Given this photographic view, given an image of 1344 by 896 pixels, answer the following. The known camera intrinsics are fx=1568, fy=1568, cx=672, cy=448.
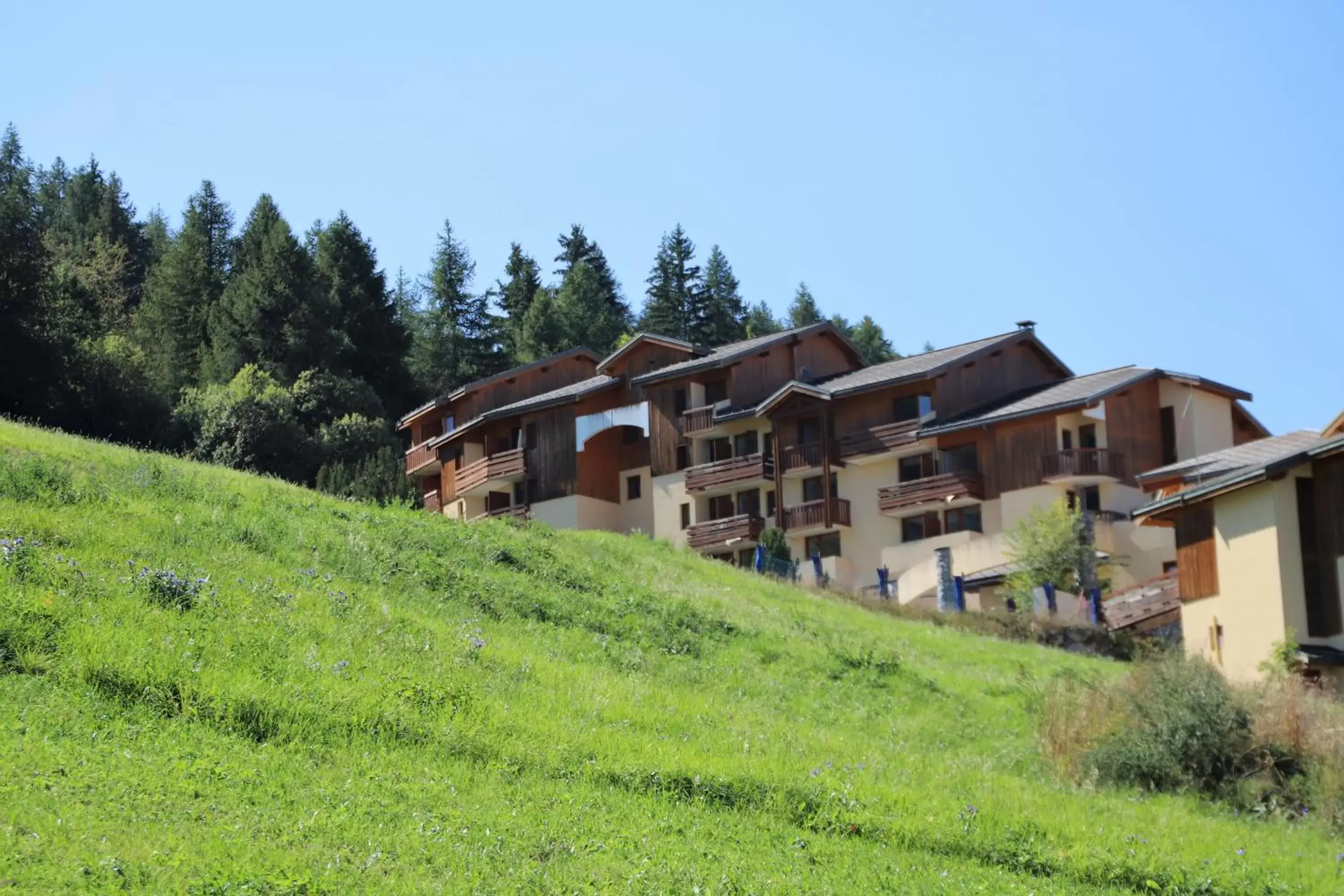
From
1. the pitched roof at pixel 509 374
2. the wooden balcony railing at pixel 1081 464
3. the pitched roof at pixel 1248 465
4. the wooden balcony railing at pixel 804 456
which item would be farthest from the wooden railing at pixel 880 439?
the pitched roof at pixel 509 374

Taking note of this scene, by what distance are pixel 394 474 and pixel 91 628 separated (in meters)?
53.9

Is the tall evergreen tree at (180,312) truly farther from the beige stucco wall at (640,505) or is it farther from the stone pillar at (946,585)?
the stone pillar at (946,585)

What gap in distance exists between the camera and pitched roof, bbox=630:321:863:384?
62.9m

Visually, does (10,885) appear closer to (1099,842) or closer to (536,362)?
Answer: (1099,842)

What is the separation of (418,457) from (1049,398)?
107 feet

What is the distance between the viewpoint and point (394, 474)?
68750mm

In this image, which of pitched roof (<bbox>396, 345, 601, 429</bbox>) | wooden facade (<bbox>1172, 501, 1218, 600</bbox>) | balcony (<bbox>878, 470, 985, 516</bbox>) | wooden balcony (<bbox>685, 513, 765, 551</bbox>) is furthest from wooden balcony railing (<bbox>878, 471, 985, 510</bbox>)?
wooden facade (<bbox>1172, 501, 1218, 600</bbox>)

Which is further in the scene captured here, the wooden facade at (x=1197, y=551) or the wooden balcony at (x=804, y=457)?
the wooden balcony at (x=804, y=457)

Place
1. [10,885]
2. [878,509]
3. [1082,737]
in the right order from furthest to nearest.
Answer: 1. [878,509]
2. [1082,737]
3. [10,885]

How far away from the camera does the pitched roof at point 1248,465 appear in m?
32.0

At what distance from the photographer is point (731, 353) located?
211 feet

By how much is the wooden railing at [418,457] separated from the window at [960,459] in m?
27.0

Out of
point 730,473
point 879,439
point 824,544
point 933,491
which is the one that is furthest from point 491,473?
point 933,491

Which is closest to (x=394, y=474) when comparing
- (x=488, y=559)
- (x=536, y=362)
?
(x=536, y=362)
